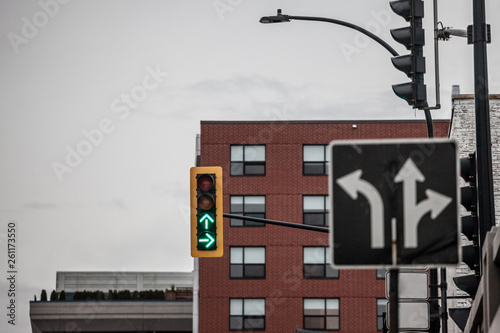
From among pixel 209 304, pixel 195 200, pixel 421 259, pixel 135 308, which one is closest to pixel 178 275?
pixel 135 308

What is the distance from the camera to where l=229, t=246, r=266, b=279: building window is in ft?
171

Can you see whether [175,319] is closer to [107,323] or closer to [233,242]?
[107,323]

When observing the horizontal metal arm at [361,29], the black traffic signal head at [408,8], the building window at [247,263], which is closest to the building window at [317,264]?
the building window at [247,263]

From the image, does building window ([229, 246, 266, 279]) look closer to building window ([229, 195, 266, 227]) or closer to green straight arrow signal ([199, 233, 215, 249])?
building window ([229, 195, 266, 227])

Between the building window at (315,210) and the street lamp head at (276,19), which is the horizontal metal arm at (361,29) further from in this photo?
the building window at (315,210)

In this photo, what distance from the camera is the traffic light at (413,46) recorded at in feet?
38.0

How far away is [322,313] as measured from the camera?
170 feet

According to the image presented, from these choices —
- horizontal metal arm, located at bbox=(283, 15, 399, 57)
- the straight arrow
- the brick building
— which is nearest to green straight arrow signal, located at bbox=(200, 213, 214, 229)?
horizontal metal arm, located at bbox=(283, 15, 399, 57)

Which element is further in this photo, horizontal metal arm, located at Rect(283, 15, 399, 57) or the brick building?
the brick building

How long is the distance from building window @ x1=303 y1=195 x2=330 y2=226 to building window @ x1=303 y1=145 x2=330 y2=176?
147 cm

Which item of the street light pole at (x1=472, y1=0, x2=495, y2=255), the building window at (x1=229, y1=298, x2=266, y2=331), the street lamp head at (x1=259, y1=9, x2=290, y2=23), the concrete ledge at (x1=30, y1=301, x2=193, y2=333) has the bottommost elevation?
the concrete ledge at (x1=30, y1=301, x2=193, y2=333)

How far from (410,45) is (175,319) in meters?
60.3

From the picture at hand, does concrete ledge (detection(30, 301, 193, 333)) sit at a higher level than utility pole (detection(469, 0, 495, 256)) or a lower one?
lower

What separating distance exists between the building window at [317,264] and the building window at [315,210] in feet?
5.16
